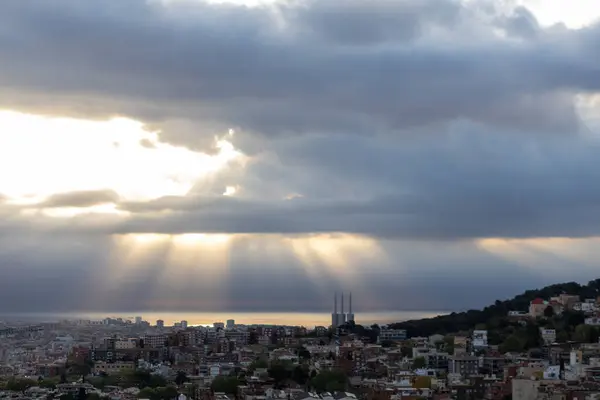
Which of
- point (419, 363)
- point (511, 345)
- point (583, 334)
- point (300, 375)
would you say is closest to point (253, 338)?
point (511, 345)

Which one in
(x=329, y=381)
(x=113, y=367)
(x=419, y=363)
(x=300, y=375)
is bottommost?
(x=329, y=381)

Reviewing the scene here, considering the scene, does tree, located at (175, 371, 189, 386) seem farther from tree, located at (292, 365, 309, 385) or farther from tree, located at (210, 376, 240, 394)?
tree, located at (292, 365, 309, 385)

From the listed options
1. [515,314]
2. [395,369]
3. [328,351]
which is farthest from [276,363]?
[515,314]

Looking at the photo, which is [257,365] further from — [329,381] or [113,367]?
[113,367]

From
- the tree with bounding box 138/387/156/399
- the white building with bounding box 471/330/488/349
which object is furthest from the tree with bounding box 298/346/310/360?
the tree with bounding box 138/387/156/399

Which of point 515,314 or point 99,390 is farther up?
point 515,314

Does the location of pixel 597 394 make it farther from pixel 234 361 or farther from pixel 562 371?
pixel 234 361
